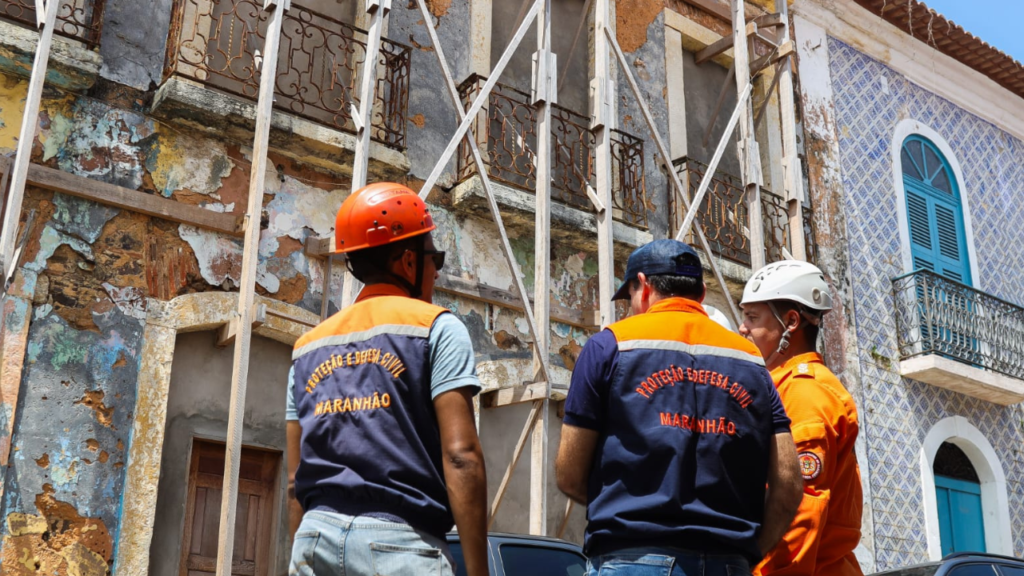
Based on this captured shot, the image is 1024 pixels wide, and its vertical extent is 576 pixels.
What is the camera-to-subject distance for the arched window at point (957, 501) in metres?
11.7

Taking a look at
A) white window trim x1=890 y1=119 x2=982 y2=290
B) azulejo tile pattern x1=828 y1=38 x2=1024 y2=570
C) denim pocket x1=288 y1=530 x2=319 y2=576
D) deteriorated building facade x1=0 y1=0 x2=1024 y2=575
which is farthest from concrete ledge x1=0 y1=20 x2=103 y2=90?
white window trim x1=890 y1=119 x2=982 y2=290

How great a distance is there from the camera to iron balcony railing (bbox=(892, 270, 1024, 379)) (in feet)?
38.7

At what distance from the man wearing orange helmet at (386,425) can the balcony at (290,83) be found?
5.26 m

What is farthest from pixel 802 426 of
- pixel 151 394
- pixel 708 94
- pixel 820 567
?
pixel 708 94

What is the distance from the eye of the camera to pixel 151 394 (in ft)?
23.3

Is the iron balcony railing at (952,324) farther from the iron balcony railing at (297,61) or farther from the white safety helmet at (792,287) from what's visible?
the white safety helmet at (792,287)

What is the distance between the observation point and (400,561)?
233 centimetres

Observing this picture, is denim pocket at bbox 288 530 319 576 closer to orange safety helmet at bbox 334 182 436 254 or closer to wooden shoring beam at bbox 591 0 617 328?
orange safety helmet at bbox 334 182 436 254

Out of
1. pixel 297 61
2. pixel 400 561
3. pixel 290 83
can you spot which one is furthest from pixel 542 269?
pixel 400 561

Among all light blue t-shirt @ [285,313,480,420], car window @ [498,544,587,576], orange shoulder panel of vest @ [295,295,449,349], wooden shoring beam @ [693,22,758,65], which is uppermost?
wooden shoring beam @ [693,22,758,65]

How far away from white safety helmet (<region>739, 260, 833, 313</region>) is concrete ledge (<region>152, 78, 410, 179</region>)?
5069 mm

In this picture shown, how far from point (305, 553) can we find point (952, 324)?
10868 millimetres

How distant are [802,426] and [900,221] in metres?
9.95

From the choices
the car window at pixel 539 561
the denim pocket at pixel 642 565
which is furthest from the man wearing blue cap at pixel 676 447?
the car window at pixel 539 561
